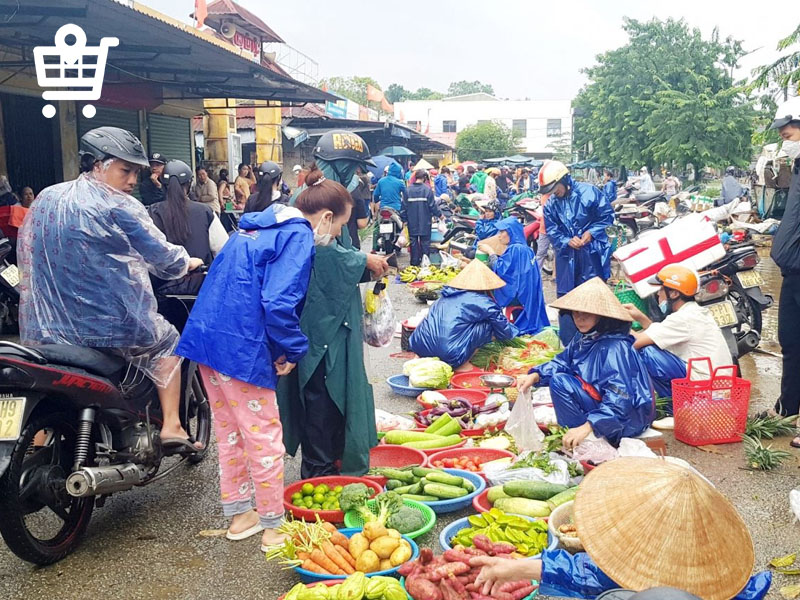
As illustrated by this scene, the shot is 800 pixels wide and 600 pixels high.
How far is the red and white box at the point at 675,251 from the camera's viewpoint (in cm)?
720

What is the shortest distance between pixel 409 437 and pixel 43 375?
8.38 feet

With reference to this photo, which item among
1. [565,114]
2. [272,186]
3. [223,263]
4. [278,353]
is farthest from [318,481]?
[565,114]

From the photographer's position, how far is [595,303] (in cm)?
483

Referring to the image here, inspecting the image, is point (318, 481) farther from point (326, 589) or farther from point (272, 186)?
point (272, 186)

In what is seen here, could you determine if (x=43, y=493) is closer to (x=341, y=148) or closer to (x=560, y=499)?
(x=560, y=499)

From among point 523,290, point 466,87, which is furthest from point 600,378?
point 466,87

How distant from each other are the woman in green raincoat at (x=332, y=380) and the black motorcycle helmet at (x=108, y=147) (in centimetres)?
105

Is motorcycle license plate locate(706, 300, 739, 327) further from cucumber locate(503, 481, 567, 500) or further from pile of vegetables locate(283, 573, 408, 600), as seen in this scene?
pile of vegetables locate(283, 573, 408, 600)

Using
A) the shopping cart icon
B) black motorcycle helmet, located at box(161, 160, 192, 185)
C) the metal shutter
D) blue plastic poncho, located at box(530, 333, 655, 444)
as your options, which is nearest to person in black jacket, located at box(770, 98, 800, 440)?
blue plastic poncho, located at box(530, 333, 655, 444)

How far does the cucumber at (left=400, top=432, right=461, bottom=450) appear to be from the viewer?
17.3ft

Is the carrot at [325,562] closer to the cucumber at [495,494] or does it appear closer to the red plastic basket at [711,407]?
the cucumber at [495,494]

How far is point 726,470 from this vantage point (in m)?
5.05

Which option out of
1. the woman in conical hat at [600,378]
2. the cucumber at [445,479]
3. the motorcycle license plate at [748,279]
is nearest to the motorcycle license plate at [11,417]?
the cucumber at [445,479]

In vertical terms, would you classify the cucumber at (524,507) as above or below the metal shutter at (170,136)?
below
